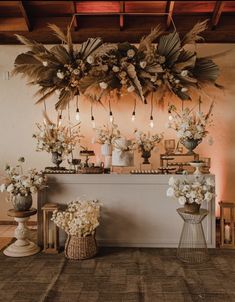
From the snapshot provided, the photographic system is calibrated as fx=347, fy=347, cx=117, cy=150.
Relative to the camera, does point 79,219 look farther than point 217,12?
No

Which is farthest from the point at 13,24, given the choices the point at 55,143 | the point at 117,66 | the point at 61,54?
the point at 55,143

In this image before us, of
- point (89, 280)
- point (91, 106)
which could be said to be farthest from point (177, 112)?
point (89, 280)

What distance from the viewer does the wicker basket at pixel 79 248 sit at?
359 cm

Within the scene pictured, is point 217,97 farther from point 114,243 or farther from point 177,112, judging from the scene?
point 114,243

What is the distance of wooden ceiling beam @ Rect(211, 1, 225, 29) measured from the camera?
4.64m

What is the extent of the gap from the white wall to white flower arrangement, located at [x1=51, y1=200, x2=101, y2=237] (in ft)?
5.61

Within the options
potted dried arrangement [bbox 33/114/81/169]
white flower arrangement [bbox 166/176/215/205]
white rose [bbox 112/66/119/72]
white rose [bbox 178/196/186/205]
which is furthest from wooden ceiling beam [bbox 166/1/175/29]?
white rose [bbox 178/196/186/205]

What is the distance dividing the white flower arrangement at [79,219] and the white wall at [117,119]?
1.71 m

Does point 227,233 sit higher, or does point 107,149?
point 107,149

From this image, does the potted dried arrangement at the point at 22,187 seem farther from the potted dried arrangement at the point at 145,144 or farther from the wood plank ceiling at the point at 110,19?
the wood plank ceiling at the point at 110,19

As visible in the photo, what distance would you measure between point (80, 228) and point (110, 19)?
3.17 metres

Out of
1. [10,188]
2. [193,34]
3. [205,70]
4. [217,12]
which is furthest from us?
[205,70]

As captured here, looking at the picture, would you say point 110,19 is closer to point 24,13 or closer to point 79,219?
point 24,13

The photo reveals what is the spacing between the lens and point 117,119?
211 inches
